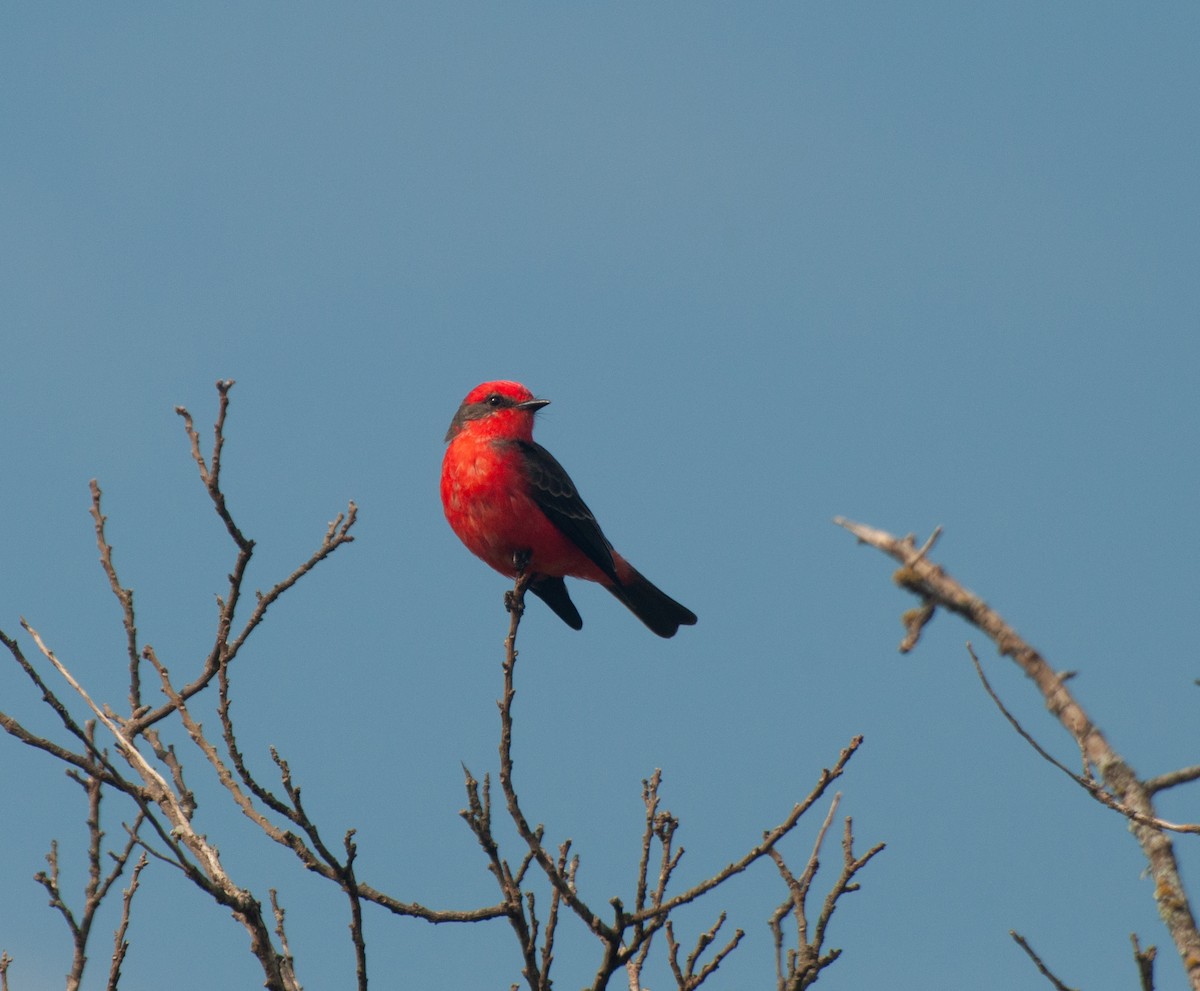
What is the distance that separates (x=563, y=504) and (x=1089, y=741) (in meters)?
5.50

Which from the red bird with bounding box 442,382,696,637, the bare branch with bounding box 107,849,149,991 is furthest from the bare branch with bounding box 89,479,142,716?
the red bird with bounding box 442,382,696,637

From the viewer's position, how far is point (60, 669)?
4457 millimetres

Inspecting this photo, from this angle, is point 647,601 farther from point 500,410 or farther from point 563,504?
point 500,410

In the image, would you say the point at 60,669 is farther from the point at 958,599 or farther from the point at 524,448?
the point at 524,448

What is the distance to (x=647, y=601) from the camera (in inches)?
350

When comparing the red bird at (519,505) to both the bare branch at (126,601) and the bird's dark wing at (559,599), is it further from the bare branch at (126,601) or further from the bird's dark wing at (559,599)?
the bare branch at (126,601)

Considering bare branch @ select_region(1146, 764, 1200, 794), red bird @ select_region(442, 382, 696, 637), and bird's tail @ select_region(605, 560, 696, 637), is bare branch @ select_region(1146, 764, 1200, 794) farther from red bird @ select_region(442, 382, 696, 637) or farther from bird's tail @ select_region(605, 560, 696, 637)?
bird's tail @ select_region(605, 560, 696, 637)

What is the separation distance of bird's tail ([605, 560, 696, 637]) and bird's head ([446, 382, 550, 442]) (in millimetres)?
1063

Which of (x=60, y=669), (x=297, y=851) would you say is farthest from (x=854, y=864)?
(x=60, y=669)

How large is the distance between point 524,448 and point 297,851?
4.19 meters

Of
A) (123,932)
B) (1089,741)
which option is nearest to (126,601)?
(123,932)

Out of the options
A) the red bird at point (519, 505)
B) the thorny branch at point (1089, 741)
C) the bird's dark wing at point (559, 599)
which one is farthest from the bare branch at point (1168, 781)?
the bird's dark wing at point (559, 599)

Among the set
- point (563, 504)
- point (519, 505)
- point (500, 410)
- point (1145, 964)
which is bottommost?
point (1145, 964)

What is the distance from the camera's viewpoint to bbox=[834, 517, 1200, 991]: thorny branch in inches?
105
